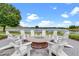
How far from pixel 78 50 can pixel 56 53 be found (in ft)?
0.75

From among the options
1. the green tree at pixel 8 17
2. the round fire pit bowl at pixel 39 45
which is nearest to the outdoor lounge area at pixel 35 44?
the round fire pit bowl at pixel 39 45

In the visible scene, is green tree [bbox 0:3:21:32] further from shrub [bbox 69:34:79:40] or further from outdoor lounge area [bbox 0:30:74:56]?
shrub [bbox 69:34:79:40]

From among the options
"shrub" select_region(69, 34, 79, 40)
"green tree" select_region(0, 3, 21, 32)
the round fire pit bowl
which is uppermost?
"green tree" select_region(0, 3, 21, 32)

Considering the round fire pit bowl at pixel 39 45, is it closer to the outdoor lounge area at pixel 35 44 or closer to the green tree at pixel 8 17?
the outdoor lounge area at pixel 35 44

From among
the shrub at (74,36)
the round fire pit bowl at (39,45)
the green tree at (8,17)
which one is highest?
the green tree at (8,17)

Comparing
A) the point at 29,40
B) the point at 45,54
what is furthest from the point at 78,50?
the point at 29,40

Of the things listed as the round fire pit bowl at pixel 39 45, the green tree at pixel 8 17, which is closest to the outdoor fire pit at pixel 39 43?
the round fire pit bowl at pixel 39 45

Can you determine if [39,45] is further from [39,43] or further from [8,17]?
[8,17]

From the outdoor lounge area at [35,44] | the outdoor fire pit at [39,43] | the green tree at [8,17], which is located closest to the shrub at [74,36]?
the outdoor lounge area at [35,44]

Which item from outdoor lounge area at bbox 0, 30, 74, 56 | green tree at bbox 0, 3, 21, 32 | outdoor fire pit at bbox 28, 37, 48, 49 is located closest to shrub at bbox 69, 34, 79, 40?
outdoor lounge area at bbox 0, 30, 74, 56

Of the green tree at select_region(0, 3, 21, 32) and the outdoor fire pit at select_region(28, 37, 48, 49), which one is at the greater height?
the green tree at select_region(0, 3, 21, 32)

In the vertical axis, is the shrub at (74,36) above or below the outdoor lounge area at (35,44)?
above

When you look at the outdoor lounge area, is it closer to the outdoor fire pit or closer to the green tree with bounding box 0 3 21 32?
the outdoor fire pit

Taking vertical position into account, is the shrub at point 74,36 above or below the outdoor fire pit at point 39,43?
above
